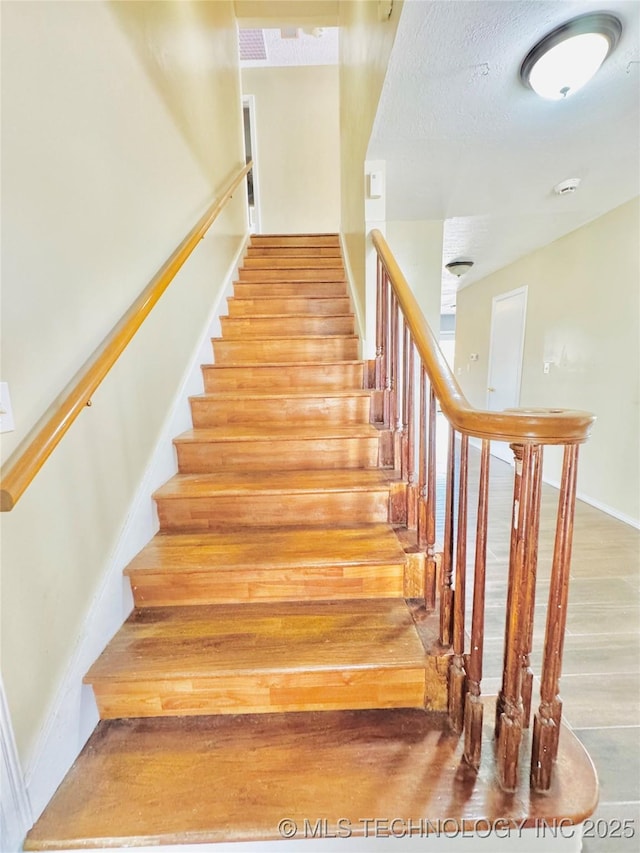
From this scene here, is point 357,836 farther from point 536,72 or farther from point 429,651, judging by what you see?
point 536,72

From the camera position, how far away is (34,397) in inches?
35.8

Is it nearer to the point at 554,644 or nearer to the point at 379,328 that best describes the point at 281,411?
the point at 379,328

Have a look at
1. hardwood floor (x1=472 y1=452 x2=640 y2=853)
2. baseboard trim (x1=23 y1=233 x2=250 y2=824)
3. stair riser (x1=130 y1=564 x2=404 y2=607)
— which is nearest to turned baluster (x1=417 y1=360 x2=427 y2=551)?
stair riser (x1=130 y1=564 x2=404 y2=607)

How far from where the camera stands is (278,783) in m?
0.90

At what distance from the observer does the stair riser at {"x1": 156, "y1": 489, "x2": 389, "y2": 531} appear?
5.02ft

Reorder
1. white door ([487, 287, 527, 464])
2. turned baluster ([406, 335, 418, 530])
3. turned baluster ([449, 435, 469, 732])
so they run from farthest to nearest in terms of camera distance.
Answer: white door ([487, 287, 527, 464]) → turned baluster ([406, 335, 418, 530]) → turned baluster ([449, 435, 469, 732])

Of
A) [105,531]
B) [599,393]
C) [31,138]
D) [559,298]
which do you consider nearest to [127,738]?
[105,531]

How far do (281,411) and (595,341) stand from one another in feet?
9.47

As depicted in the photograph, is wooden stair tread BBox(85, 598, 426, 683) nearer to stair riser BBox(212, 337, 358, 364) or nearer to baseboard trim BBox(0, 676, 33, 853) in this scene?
baseboard trim BBox(0, 676, 33, 853)

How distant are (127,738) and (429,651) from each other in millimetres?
882

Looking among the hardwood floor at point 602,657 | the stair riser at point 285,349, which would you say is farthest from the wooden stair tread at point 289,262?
the hardwood floor at point 602,657

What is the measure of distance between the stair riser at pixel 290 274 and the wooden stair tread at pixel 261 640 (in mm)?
2606

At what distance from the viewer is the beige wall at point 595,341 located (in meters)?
2.81

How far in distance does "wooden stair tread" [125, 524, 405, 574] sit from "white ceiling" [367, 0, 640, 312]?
1.75 m
